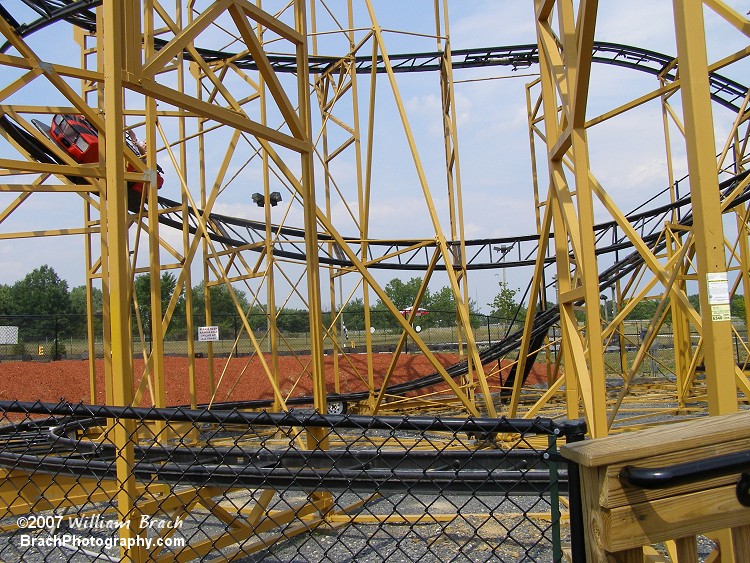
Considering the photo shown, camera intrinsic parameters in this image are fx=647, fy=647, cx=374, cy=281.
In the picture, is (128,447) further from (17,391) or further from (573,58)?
(17,391)

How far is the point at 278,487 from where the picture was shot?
3.11 meters

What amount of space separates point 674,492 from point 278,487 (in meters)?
2.20

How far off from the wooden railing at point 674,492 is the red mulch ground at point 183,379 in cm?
1286

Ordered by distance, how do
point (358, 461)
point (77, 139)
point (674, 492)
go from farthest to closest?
1. point (77, 139)
2. point (358, 461)
3. point (674, 492)

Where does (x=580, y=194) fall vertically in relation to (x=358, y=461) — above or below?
above

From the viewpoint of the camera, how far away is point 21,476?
186 inches

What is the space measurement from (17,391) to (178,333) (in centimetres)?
1363

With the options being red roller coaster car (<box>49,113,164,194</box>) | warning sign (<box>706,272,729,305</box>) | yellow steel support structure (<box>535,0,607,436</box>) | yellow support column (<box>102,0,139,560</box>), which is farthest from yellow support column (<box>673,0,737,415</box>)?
red roller coaster car (<box>49,113,164,194</box>)

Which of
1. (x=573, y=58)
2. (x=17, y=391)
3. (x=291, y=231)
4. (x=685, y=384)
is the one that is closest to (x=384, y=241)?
(x=291, y=231)

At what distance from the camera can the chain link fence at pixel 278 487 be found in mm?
2141

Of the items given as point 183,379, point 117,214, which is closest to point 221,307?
point 183,379

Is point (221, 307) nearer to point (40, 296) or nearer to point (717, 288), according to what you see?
point (40, 296)

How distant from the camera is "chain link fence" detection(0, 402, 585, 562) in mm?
2141

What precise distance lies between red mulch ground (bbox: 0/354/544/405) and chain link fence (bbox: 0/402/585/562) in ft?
28.9
